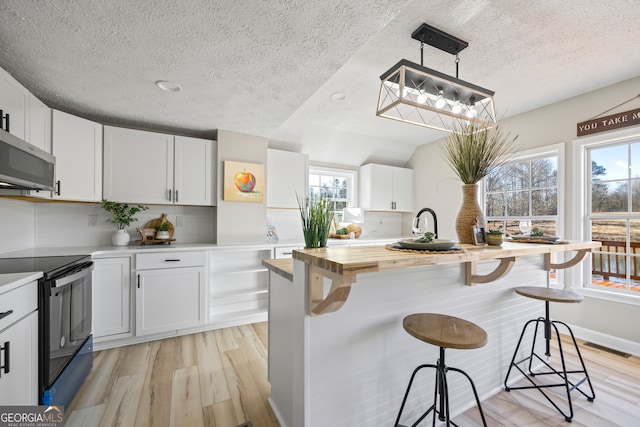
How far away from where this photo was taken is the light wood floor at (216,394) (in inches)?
65.2

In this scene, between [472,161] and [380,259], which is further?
[472,161]

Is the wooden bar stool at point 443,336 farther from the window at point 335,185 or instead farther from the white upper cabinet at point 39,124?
the window at point 335,185

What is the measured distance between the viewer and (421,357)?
1597 millimetres

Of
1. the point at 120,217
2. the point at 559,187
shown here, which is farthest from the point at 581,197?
the point at 120,217

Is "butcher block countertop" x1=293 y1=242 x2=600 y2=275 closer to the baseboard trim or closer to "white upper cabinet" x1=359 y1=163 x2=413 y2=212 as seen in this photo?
the baseboard trim

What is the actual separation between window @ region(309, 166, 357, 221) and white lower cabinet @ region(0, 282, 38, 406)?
11.1 feet

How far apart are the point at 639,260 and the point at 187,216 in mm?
4950

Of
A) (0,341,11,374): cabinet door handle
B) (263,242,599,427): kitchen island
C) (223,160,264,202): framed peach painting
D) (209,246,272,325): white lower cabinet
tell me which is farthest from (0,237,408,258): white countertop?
(263,242,599,427): kitchen island

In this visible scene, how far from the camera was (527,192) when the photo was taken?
3.47 meters

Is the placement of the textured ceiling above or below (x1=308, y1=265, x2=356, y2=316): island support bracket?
above

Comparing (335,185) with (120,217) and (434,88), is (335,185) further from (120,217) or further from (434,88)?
(120,217)

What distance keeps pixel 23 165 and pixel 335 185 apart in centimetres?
368

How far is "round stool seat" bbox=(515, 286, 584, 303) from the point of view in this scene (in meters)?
1.72

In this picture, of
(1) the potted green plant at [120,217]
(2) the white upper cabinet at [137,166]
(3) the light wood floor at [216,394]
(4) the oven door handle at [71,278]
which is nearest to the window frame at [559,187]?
(3) the light wood floor at [216,394]
